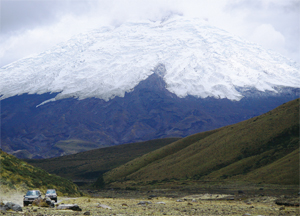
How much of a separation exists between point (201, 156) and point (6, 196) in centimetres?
9484

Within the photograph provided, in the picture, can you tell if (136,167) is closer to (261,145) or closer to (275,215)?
(261,145)

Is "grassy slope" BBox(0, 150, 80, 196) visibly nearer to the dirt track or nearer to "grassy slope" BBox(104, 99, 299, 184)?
the dirt track

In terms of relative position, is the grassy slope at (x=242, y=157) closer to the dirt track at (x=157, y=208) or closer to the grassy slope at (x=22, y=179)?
the dirt track at (x=157, y=208)

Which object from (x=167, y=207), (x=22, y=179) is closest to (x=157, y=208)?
(x=167, y=207)

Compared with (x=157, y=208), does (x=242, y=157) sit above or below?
above

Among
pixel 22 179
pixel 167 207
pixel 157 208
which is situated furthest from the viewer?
pixel 22 179

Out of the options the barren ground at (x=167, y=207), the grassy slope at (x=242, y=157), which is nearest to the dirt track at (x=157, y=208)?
the barren ground at (x=167, y=207)

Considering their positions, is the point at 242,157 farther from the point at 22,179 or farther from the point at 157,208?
the point at 157,208

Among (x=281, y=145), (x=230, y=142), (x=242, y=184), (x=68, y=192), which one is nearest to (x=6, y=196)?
(x=68, y=192)

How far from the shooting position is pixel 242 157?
110938 mm

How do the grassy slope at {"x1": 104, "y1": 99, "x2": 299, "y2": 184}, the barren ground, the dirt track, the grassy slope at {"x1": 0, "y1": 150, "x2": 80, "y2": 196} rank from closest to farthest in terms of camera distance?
the dirt track, the barren ground, the grassy slope at {"x1": 0, "y1": 150, "x2": 80, "y2": 196}, the grassy slope at {"x1": 104, "y1": 99, "x2": 299, "y2": 184}

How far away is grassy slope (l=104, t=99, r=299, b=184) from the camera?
94.4 metres

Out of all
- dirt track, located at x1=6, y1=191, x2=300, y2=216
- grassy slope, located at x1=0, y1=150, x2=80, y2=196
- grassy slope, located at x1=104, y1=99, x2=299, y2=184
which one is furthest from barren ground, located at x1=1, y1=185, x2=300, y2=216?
grassy slope, located at x1=104, y1=99, x2=299, y2=184

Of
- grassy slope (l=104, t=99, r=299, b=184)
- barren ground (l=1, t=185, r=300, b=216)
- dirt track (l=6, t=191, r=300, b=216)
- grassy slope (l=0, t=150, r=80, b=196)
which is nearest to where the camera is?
dirt track (l=6, t=191, r=300, b=216)
